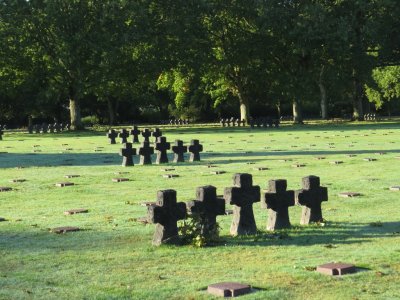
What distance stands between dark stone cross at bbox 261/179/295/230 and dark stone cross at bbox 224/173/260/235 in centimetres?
20

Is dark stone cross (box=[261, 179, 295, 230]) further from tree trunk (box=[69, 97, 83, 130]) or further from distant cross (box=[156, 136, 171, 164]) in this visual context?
tree trunk (box=[69, 97, 83, 130])

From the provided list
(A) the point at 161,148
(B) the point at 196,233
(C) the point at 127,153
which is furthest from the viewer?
(A) the point at 161,148

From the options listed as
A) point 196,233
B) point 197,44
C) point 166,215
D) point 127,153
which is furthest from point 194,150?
point 197,44

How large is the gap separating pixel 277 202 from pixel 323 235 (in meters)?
0.73

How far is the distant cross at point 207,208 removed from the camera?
8.44 m

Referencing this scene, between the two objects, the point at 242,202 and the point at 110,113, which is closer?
the point at 242,202

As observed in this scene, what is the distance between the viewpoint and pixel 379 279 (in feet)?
21.3

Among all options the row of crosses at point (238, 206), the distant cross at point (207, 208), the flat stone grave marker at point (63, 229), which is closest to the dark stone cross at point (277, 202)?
the row of crosses at point (238, 206)

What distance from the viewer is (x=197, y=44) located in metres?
59.8

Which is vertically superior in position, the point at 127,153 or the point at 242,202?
the point at 127,153

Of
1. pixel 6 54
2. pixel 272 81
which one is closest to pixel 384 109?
pixel 272 81

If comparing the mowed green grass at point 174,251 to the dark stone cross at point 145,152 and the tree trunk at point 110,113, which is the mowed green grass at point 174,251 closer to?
the dark stone cross at point 145,152

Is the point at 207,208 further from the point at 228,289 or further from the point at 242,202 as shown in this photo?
the point at 228,289

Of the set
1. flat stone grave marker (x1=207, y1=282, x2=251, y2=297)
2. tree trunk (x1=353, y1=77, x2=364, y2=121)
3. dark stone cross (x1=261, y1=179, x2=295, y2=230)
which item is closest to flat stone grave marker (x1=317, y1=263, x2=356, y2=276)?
flat stone grave marker (x1=207, y1=282, x2=251, y2=297)
